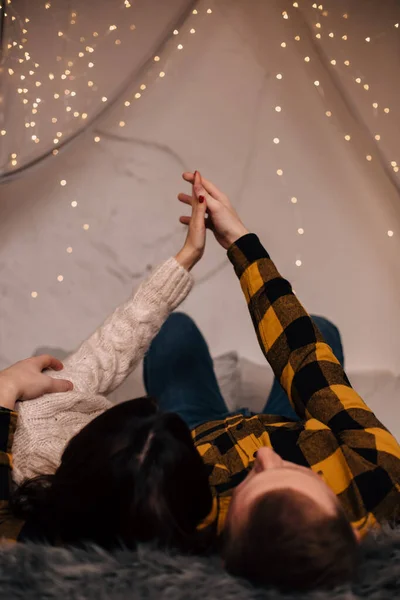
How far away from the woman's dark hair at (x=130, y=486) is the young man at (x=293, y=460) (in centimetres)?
5

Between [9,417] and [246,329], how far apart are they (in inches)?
33.6

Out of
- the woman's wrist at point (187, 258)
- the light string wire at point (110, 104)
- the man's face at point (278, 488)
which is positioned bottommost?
the man's face at point (278, 488)

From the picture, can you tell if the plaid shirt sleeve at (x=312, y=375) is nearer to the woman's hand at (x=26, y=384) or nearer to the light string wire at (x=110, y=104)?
the woman's hand at (x=26, y=384)

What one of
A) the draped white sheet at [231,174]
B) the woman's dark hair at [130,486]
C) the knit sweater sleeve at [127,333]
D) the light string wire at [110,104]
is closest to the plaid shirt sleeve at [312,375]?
the knit sweater sleeve at [127,333]

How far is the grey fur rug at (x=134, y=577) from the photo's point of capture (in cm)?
50

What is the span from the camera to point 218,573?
539 mm

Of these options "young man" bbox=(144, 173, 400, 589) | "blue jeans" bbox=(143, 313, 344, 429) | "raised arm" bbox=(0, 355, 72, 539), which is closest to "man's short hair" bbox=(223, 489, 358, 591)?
"young man" bbox=(144, 173, 400, 589)

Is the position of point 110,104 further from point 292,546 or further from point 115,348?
point 292,546

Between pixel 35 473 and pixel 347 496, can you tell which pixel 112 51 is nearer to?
pixel 35 473

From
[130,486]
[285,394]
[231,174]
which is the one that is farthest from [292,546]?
[231,174]

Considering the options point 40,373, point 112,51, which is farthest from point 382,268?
point 40,373

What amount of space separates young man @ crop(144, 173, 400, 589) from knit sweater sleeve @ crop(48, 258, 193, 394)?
0.11 m

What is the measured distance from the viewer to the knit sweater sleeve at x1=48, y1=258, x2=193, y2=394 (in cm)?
90

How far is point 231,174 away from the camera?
158 centimetres
